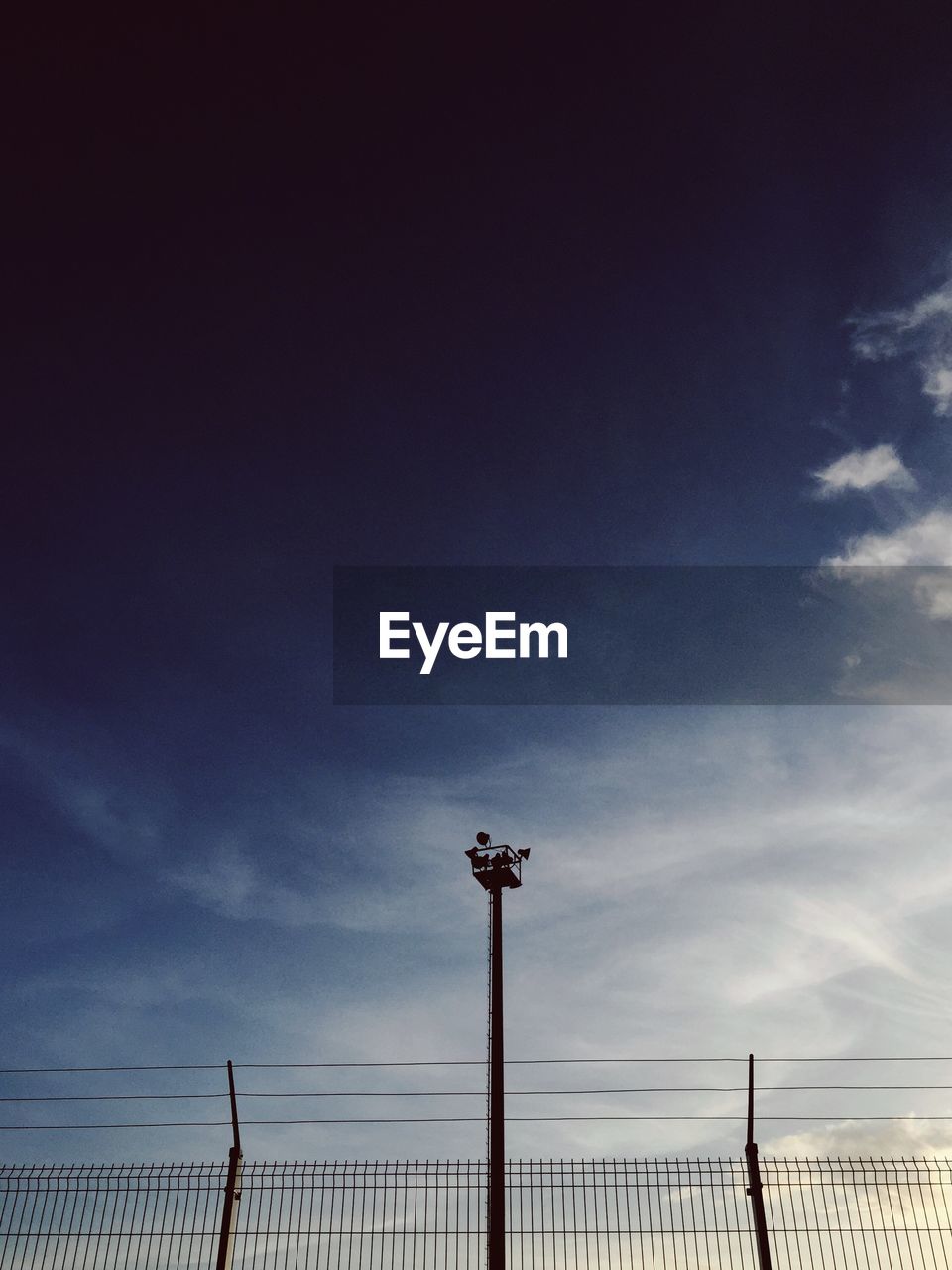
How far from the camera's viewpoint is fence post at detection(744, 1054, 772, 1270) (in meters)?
12.5

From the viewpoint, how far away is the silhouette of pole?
518 inches

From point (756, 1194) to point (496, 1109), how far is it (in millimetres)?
3868

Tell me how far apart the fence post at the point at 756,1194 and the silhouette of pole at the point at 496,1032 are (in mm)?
3559

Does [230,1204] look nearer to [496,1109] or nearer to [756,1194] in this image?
[496,1109]

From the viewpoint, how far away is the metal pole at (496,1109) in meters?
13.1

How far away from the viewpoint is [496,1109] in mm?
13977

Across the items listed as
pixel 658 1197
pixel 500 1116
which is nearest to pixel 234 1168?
pixel 500 1116

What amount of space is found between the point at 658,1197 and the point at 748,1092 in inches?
77.7

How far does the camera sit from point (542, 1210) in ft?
43.5

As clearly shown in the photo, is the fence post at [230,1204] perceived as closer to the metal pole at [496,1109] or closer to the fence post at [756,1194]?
the metal pole at [496,1109]

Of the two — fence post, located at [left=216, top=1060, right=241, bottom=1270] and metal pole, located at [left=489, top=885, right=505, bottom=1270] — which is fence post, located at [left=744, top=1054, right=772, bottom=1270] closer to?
metal pole, located at [left=489, top=885, right=505, bottom=1270]

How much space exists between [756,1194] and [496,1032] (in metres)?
4.44

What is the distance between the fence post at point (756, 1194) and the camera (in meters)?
12.5

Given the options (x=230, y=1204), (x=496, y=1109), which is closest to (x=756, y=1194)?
(x=496, y=1109)
